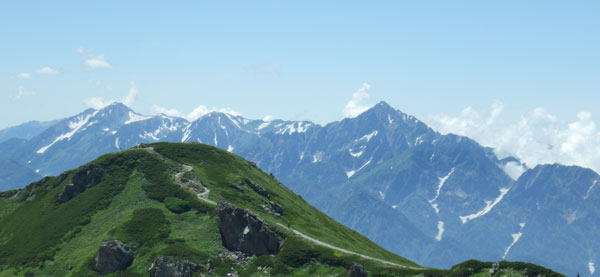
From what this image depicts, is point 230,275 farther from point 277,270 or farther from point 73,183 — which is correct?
point 73,183

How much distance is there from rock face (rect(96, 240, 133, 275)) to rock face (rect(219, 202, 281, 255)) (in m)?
22.4

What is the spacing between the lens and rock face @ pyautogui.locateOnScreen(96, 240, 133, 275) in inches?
5335

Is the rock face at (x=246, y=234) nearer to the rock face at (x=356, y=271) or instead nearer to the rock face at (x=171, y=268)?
the rock face at (x=171, y=268)

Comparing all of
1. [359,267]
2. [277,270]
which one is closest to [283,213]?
[277,270]

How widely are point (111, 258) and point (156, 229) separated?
15.7m

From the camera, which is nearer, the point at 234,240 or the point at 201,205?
the point at 234,240

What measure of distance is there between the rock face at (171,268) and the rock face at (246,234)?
40.3 feet

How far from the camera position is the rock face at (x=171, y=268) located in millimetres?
127125

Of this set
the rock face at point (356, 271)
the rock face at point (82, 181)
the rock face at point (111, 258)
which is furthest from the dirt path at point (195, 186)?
the rock face at point (356, 271)

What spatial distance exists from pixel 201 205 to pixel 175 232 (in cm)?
1369

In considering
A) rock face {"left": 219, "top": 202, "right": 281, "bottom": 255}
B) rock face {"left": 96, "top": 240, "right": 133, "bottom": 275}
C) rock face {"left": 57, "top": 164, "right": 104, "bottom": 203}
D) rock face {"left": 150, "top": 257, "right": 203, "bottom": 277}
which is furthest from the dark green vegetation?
rock face {"left": 219, "top": 202, "right": 281, "bottom": 255}

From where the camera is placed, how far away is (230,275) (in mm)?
126875

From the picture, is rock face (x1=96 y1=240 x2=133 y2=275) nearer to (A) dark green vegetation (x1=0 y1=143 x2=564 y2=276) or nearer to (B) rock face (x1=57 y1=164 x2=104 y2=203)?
(A) dark green vegetation (x1=0 y1=143 x2=564 y2=276)

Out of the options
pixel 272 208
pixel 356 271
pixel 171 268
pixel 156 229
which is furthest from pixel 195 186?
pixel 356 271
